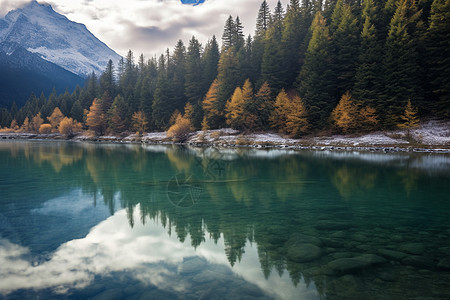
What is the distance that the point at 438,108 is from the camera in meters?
40.6

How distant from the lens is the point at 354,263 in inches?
235

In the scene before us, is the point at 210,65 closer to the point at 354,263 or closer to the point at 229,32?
the point at 229,32

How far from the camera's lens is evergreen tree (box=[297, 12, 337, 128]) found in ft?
162

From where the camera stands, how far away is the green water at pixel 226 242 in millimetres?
5246

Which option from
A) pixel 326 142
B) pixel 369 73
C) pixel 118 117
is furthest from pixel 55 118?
pixel 369 73

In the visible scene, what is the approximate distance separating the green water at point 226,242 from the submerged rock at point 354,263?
0.13 feet

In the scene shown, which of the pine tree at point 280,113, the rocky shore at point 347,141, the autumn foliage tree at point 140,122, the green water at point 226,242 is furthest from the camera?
the autumn foliage tree at point 140,122

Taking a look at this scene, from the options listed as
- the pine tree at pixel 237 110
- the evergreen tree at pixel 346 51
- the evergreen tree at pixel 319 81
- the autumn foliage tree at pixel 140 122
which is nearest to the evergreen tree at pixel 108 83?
the autumn foliage tree at pixel 140 122

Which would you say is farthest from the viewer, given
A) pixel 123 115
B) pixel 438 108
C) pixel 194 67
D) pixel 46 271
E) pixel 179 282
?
pixel 123 115

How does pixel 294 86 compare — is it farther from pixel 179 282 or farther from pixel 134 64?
pixel 134 64

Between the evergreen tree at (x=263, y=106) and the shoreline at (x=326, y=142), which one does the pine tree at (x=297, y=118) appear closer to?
the shoreline at (x=326, y=142)

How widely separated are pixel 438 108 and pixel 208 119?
44.0 m

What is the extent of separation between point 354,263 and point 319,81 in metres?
49.4

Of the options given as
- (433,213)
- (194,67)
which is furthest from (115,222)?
(194,67)
